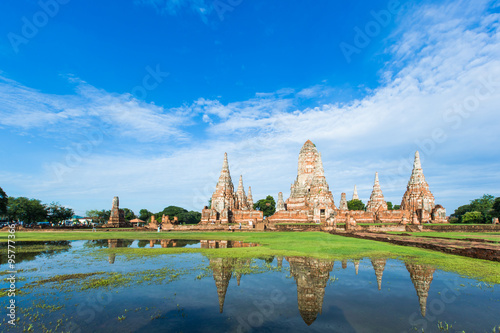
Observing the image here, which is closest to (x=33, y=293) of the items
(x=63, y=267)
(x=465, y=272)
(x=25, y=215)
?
(x=63, y=267)

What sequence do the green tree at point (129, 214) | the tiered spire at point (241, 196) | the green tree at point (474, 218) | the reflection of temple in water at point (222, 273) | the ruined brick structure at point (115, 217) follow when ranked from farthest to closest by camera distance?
the green tree at point (129, 214) → the tiered spire at point (241, 196) → the ruined brick structure at point (115, 217) → the green tree at point (474, 218) → the reflection of temple in water at point (222, 273)

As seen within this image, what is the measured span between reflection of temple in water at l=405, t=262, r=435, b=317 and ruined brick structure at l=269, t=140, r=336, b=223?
2672 centimetres

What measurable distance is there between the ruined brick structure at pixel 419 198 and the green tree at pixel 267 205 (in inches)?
1385

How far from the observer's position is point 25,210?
47812 millimetres

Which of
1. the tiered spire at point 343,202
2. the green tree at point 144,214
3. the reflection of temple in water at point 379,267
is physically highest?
the tiered spire at point 343,202

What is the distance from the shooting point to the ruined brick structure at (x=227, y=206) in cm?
3838

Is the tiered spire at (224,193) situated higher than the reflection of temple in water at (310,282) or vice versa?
the tiered spire at (224,193)

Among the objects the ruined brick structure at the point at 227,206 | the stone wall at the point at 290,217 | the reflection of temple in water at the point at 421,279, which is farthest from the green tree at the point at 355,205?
the reflection of temple in water at the point at 421,279

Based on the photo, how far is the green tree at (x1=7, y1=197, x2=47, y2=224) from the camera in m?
47.0

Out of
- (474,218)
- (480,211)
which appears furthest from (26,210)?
(480,211)

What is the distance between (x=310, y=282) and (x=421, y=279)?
324cm

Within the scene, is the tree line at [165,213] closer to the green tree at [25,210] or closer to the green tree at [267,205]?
the green tree at [267,205]

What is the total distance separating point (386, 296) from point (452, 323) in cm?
155

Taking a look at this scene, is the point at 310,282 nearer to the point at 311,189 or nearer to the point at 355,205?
the point at 311,189
